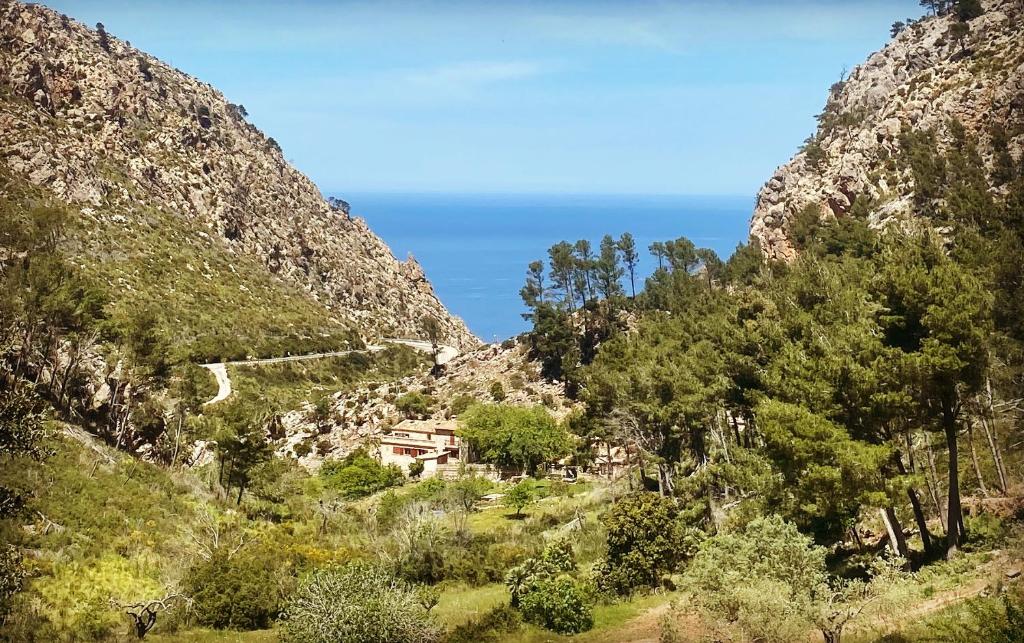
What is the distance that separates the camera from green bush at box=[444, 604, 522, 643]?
74.4 ft

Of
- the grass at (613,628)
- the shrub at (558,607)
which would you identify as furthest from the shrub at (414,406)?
the shrub at (558,607)

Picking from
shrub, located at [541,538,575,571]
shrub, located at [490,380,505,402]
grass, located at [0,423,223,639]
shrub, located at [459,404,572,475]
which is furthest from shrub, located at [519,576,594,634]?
shrub, located at [490,380,505,402]

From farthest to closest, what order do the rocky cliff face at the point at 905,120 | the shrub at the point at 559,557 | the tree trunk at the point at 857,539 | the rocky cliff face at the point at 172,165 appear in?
the rocky cliff face at the point at 172,165
the rocky cliff face at the point at 905,120
the shrub at the point at 559,557
the tree trunk at the point at 857,539

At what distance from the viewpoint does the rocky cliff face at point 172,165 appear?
4018 inches

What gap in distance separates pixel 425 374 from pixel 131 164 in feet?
185

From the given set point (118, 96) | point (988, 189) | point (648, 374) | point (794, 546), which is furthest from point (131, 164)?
point (794, 546)

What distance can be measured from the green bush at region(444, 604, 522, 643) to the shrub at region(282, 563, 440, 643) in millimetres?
1254

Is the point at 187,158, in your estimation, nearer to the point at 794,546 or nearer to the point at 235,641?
the point at 235,641

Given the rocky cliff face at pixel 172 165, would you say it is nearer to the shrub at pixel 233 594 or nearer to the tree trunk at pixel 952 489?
the shrub at pixel 233 594

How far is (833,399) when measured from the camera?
24234 millimetres

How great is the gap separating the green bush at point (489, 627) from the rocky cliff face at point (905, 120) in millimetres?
57511

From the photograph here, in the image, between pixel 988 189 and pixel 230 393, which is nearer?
pixel 988 189

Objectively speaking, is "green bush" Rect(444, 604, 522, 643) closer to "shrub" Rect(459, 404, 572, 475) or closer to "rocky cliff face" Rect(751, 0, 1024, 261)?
"shrub" Rect(459, 404, 572, 475)

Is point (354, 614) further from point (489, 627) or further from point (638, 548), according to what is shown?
point (638, 548)
